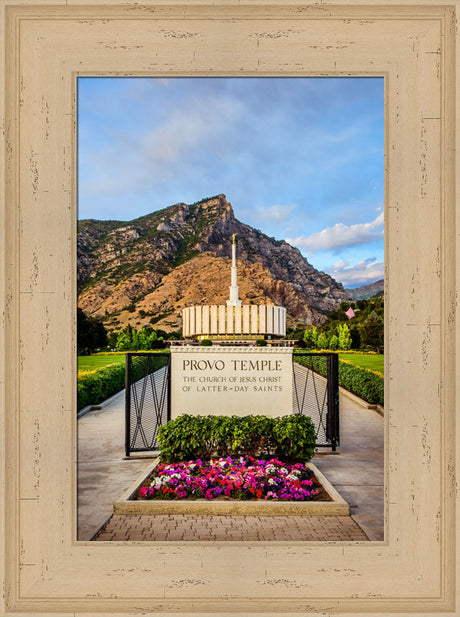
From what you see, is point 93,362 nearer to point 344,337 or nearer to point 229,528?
point 344,337

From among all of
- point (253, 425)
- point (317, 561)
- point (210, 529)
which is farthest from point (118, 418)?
point (317, 561)

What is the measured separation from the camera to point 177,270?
36719 mm

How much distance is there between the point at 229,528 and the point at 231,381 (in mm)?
2064

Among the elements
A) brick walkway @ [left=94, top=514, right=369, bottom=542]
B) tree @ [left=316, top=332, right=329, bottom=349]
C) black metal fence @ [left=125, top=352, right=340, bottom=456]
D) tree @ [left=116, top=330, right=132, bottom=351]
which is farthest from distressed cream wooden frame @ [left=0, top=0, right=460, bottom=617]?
tree @ [left=316, top=332, right=329, bottom=349]

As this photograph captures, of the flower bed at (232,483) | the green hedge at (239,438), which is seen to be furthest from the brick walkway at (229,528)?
the green hedge at (239,438)

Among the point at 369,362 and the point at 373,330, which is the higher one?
the point at 373,330

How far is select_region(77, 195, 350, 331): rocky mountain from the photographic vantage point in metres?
35.0

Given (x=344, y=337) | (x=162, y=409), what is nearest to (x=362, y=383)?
(x=162, y=409)

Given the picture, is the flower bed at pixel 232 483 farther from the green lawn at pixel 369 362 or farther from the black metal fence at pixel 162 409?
the green lawn at pixel 369 362

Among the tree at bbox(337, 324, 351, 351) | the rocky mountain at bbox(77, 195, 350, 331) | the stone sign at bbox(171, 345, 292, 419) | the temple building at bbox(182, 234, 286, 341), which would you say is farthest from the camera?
the rocky mountain at bbox(77, 195, 350, 331)

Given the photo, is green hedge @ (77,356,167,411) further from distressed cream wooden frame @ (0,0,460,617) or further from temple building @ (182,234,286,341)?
distressed cream wooden frame @ (0,0,460,617)

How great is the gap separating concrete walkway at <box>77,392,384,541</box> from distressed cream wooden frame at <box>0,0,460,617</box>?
0.85 meters

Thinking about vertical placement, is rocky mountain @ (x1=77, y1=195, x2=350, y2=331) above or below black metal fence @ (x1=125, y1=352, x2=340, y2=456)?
above

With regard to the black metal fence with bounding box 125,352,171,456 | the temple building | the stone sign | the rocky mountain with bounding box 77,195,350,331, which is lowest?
the black metal fence with bounding box 125,352,171,456
